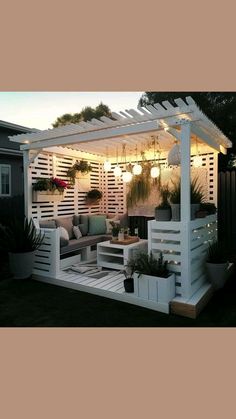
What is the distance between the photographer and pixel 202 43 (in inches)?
148

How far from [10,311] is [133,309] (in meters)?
1.72

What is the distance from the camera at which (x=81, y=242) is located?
6.18m

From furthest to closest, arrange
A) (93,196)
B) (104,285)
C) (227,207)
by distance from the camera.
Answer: (93,196) < (227,207) < (104,285)

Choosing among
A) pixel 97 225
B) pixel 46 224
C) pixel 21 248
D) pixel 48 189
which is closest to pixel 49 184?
pixel 48 189

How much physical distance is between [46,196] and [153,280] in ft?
10.7

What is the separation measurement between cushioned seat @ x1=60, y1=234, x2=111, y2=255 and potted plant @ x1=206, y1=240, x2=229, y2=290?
2.75 meters

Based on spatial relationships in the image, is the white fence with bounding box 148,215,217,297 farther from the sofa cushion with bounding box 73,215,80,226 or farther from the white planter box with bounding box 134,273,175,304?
the sofa cushion with bounding box 73,215,80,226

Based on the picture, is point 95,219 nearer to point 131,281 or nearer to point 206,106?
point 131,281

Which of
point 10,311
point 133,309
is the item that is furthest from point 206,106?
point 10,311

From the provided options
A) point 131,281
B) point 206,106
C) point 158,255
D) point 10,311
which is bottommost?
point 10,311

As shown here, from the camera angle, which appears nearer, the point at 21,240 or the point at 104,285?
the point at 104,285

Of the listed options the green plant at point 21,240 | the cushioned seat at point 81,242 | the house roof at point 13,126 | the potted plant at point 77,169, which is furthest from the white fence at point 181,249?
the house roof at point 13,126

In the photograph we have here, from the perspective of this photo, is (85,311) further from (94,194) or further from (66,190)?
(94,194)

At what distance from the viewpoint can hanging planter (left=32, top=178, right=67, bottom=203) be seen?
5.93 metres
